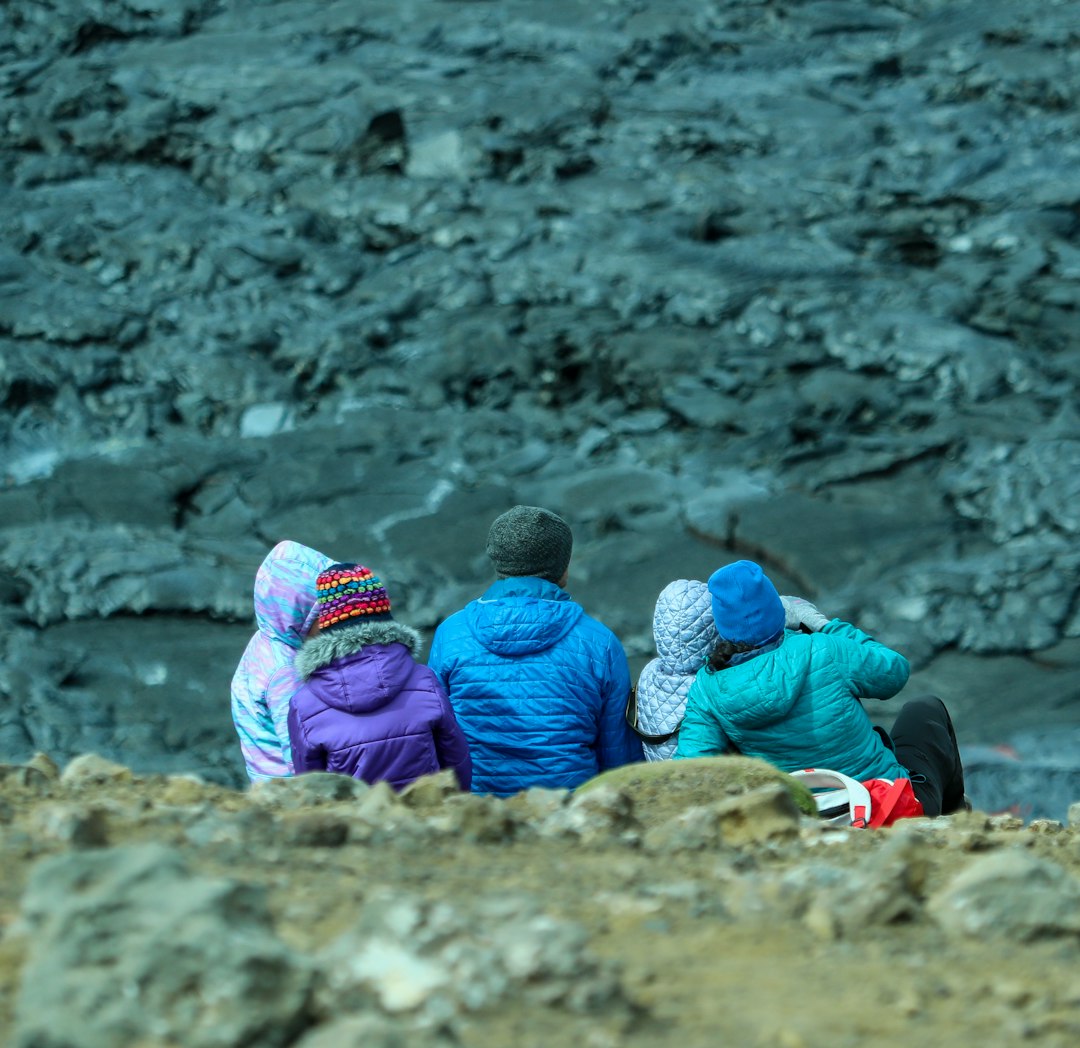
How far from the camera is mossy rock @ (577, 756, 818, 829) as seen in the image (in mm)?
3156

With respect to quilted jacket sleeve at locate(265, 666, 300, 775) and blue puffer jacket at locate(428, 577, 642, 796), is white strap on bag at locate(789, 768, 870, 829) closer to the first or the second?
blue puffer jacket at locate(428, 577, 642, 796)

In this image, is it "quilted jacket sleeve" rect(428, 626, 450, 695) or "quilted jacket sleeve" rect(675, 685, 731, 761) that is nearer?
"quilted jacket sleeve" rect(675, 685, 731, 761)

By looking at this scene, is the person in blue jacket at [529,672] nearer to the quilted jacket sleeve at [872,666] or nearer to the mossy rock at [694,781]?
the mossy rock at [694,781]

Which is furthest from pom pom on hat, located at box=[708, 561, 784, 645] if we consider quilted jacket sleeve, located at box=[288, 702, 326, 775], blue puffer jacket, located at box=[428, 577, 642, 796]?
quilted jacket sleeve, located at box=[288, 702, 326, 775]

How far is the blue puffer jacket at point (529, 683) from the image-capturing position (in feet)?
12.0

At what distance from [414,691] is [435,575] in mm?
4778

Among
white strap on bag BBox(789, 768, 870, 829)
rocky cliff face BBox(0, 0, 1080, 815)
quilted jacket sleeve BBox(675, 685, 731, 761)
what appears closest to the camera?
white strap on bag BBox(789, 768, 870, 829)

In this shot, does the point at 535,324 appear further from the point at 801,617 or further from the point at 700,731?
the point at 700,731

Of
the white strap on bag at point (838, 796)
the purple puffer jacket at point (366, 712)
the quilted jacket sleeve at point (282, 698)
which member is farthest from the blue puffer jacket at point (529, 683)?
the white strap on bag at point (838, 796)

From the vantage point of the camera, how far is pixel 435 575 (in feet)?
27.0

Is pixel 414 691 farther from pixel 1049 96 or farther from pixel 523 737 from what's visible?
pixel 1049 96

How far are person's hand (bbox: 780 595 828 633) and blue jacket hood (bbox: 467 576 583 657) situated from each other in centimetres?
68

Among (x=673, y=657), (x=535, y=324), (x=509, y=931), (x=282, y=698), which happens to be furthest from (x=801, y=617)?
(x=535, y=324)

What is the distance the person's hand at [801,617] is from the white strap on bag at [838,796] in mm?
529
